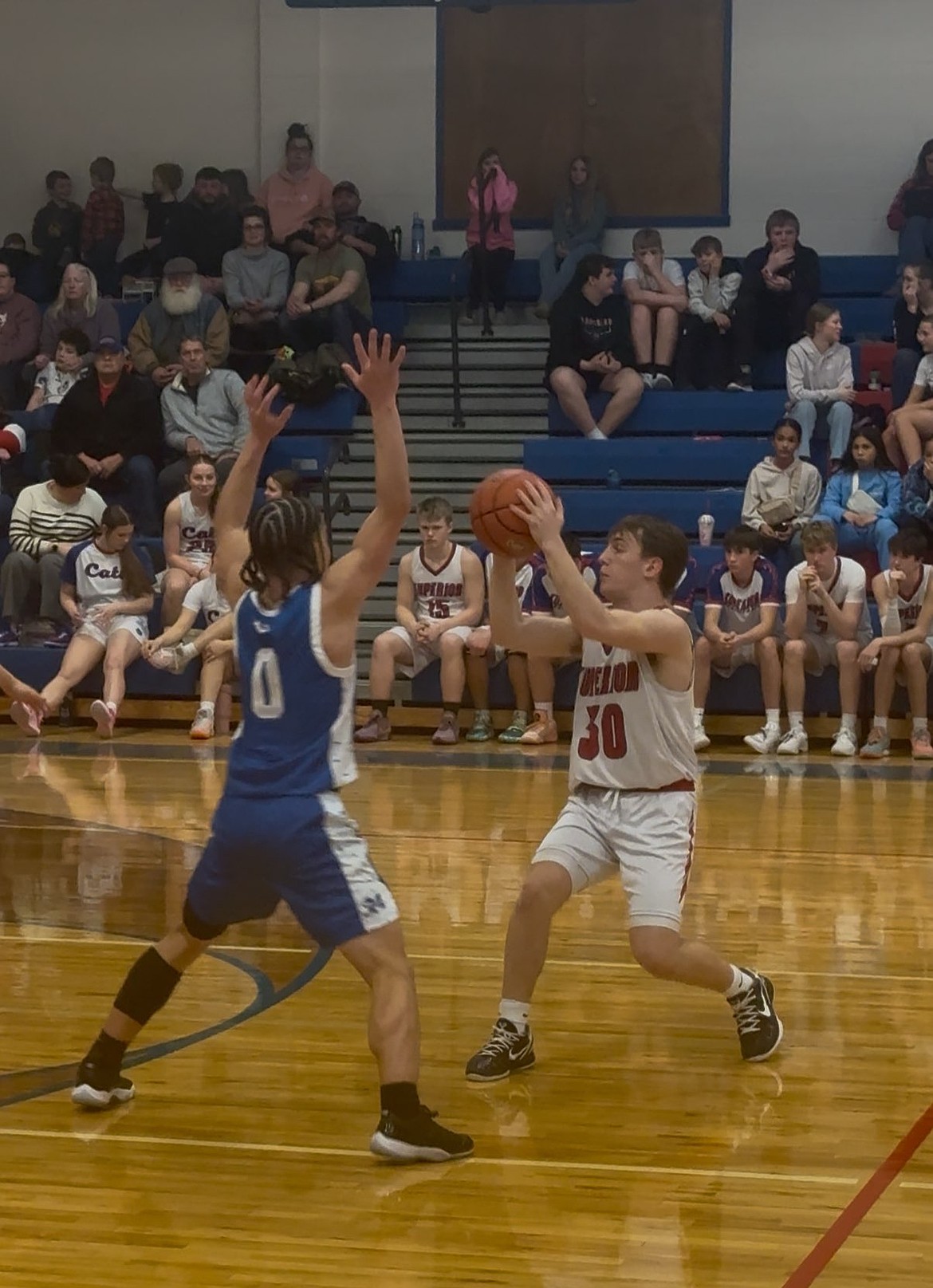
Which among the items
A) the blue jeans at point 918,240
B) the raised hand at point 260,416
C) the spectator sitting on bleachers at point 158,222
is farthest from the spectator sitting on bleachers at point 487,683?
the raised hand at point 260,416

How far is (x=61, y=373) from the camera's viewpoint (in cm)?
1336

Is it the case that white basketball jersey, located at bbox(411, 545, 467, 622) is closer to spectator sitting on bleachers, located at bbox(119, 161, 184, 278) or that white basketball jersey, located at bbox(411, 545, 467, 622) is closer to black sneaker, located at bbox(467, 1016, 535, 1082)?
spectator sitting on bleachers, located at bbox(119, 161, 184, 278)

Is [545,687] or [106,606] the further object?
[106,606]

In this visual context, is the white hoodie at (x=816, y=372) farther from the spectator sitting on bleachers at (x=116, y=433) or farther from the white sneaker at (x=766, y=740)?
the spectator sitting on bleachers at (x=116, y=433)

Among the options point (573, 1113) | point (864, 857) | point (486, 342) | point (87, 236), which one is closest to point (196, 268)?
point (87, 236)

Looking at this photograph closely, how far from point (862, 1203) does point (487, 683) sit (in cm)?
750

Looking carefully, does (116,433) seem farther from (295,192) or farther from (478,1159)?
(478,1159)

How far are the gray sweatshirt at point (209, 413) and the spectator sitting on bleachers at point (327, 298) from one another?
106cm

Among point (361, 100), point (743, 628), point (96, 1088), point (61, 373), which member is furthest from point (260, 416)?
point (361, 100)

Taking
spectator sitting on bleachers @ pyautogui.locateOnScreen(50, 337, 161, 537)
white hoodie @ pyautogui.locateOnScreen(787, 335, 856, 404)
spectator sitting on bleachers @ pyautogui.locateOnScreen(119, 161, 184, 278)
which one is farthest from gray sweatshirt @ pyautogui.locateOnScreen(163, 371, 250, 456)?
white hoodie @ pyautogui.locateOnScreen(787, 335, 856, 404)

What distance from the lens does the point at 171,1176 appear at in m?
3.76

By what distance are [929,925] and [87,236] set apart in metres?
11.2

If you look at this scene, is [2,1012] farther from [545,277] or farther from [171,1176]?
[545,277]

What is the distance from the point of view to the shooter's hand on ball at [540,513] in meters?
4.11
